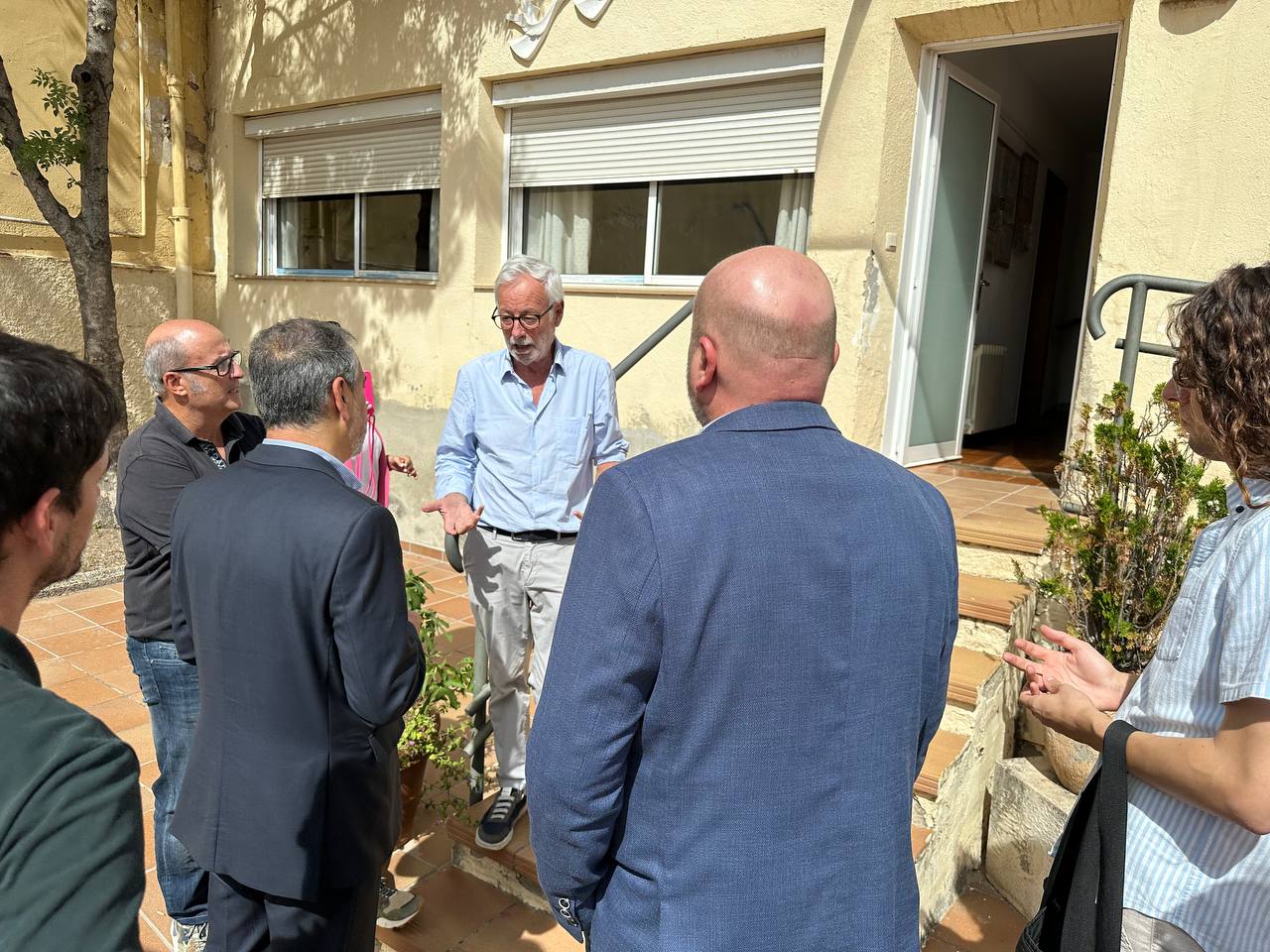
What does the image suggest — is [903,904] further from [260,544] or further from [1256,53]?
[1256,53]

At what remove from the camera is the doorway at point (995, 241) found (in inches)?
195

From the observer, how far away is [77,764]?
0.82 meters

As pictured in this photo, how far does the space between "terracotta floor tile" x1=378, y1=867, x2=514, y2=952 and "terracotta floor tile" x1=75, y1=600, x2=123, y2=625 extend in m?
3.48

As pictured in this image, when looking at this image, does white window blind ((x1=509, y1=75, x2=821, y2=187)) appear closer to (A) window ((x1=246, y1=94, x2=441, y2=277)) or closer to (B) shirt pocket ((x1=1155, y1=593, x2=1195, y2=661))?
(A) window ((x1=246, y1=94, x2=441, y2=277))

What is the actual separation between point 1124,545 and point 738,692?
2107mm

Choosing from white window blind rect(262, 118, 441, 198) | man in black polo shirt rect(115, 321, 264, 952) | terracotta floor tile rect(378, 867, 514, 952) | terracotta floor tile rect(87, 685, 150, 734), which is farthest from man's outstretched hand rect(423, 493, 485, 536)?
white window blind rect(262, 118, 441, 198)

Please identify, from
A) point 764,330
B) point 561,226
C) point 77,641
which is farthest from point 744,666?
point 561,226

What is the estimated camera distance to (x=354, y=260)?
24.1 ft

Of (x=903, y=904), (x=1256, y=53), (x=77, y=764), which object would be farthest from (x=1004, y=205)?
(x=77, y=764)

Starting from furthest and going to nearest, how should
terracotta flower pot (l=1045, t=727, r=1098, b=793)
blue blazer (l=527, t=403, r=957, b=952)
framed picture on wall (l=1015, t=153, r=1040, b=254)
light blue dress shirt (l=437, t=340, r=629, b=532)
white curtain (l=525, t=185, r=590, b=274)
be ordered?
framed picture on wall (l=1015, t=153, r=1040, b=254) < white curtain (l=525, t=185, r=590, b=274) < light blue dress shirt (l=437, t=340, r=629, b=532) < terracotta flower pot (l=1045, t=727, r=1098, b=793) < blue blazer (l=527, t=403, r=957, b=952)

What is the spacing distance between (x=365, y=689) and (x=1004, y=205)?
20.1ft

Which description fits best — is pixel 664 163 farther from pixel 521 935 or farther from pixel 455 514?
pixel 521 935

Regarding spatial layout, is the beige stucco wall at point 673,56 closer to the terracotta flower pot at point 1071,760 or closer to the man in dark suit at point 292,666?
the terracotta flower pot at point 1071,760

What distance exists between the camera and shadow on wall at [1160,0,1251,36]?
3645 millimetres
